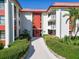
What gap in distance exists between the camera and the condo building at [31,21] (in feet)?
121

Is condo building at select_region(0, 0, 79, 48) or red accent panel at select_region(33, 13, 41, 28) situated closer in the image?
condo building at select_region(0, 0, 79, 48)

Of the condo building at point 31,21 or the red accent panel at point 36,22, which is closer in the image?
the condo building at point 31,21

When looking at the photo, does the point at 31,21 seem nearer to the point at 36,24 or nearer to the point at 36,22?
the point at 36,22

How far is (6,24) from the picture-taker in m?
36.8

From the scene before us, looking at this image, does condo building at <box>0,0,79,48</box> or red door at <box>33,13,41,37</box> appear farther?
red door at <box>33,13,41,37</box>

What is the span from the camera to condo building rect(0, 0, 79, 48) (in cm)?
3691

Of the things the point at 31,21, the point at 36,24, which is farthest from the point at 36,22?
the point at 31,21

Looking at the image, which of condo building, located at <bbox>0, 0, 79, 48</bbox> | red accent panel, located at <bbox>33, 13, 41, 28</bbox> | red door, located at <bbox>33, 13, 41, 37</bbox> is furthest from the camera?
red accent panel, located at <bbox>33, 13, 41, 28</bbox>

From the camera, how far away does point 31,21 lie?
65.2 meters

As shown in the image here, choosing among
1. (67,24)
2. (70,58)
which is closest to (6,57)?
(70,58)

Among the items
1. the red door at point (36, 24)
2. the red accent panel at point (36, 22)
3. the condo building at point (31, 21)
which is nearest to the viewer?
the condo building at point (31, 21)

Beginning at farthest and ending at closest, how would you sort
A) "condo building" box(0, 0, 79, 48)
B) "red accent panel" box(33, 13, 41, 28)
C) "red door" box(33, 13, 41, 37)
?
"red accent panel" box(33, 13, 41, 28) → "red door" box(33, 13, 41, 37) → "condo building" box(0, 0, 79, 48)

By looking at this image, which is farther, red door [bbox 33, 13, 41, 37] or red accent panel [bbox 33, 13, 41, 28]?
red accent panel [bbox 33, 13, 41, 28]

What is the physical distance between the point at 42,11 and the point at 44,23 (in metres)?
3.96
